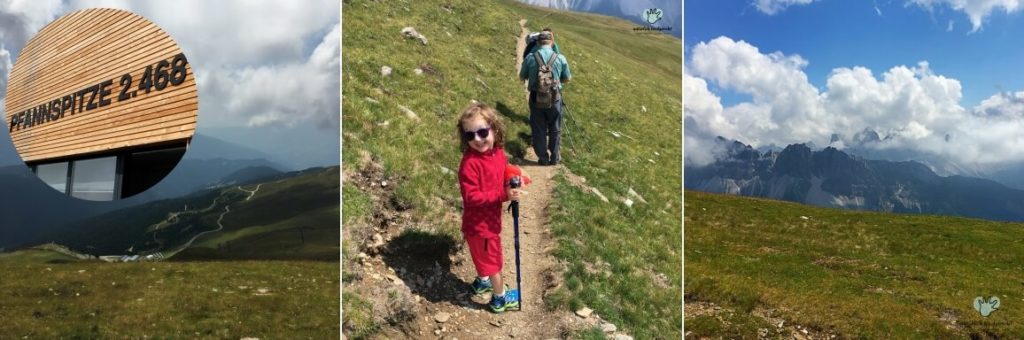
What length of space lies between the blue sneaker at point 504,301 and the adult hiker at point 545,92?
3.03 metres

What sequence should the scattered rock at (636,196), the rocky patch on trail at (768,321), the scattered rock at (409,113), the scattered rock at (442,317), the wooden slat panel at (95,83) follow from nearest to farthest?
1. the wooden slat panel at (95,83)
2. the scattered rock at (442,317)
3. the scattered rock at (409,113)
4. the rocky patch on trail at (768,321)
5. the scattered rock at (636,196)

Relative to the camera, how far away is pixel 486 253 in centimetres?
478

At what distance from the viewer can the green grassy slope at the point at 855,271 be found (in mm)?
7969

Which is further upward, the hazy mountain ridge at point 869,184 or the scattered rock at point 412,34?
the scattered rock at point 412,34

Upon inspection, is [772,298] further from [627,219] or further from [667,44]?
[667,44]

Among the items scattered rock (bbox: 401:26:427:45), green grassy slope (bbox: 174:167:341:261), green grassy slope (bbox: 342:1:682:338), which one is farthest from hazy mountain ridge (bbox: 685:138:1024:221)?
green grassy slope (bbox: 174:167:341:261)

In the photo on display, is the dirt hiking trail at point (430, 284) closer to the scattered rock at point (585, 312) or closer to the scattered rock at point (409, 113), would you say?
the scattered rock at point (585, 312)

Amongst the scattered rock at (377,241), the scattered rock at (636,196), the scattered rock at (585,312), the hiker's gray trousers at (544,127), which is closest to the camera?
the scattered rock at (377,241)

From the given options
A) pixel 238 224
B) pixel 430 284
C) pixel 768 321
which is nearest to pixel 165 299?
pixel 238 224

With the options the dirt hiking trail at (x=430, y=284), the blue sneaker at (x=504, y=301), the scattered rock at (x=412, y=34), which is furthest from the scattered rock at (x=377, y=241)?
the scattered rock at (x=412, y=34)

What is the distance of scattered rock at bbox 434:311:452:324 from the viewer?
15.5 ft

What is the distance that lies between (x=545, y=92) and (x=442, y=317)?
3866 mm

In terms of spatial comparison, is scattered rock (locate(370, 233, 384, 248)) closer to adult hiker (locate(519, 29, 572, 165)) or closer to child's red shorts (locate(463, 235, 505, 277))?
child's red shorts (locate(463, 235, 505, 277))

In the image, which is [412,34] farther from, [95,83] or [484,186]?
[95,83]
